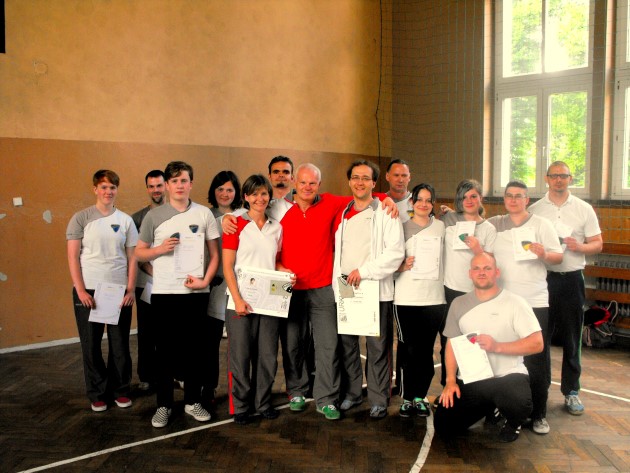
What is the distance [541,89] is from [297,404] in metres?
5.15

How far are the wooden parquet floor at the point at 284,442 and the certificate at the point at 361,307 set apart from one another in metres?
0.63

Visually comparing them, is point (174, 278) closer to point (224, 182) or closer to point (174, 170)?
point (174, 170)

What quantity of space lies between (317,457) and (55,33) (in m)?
4.76

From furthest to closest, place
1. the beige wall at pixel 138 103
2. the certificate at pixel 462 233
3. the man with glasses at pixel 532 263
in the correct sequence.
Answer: the beige wall at pixel 138 103, the certificate at pixel 462 233, the man with glasses at pixel 532 263

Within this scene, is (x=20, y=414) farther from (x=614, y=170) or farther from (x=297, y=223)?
(x=614, y=170)

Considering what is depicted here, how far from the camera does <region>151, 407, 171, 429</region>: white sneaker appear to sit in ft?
12.7

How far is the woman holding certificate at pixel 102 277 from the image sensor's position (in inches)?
161

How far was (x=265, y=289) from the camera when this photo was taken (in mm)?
3771

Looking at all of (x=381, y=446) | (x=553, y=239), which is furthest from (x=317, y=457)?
(x=553, y=239)

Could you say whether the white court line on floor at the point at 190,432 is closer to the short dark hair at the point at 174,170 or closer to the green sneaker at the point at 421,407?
the green sneaker at the point at 421,407

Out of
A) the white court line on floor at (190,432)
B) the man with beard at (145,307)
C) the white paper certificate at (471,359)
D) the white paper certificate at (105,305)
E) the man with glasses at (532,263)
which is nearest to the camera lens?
the white court line on floor at (190,432)

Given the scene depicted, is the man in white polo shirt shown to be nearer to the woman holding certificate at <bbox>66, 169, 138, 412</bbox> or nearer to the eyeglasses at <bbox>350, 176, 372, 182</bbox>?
the woman holding certificate at <bbox>66, 169, 138, 412</bbox>

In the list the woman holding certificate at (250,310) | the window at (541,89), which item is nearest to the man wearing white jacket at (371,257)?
the woman holding certificate at (250,310)

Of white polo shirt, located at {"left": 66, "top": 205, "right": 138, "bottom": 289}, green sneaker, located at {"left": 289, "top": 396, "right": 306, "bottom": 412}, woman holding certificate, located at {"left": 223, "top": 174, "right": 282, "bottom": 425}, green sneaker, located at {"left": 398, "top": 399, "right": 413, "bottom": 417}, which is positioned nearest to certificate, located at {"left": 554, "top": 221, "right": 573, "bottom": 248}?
green sneaker, located at {"left": 398, "top": 399, "right": 413, "bottom": 417}
